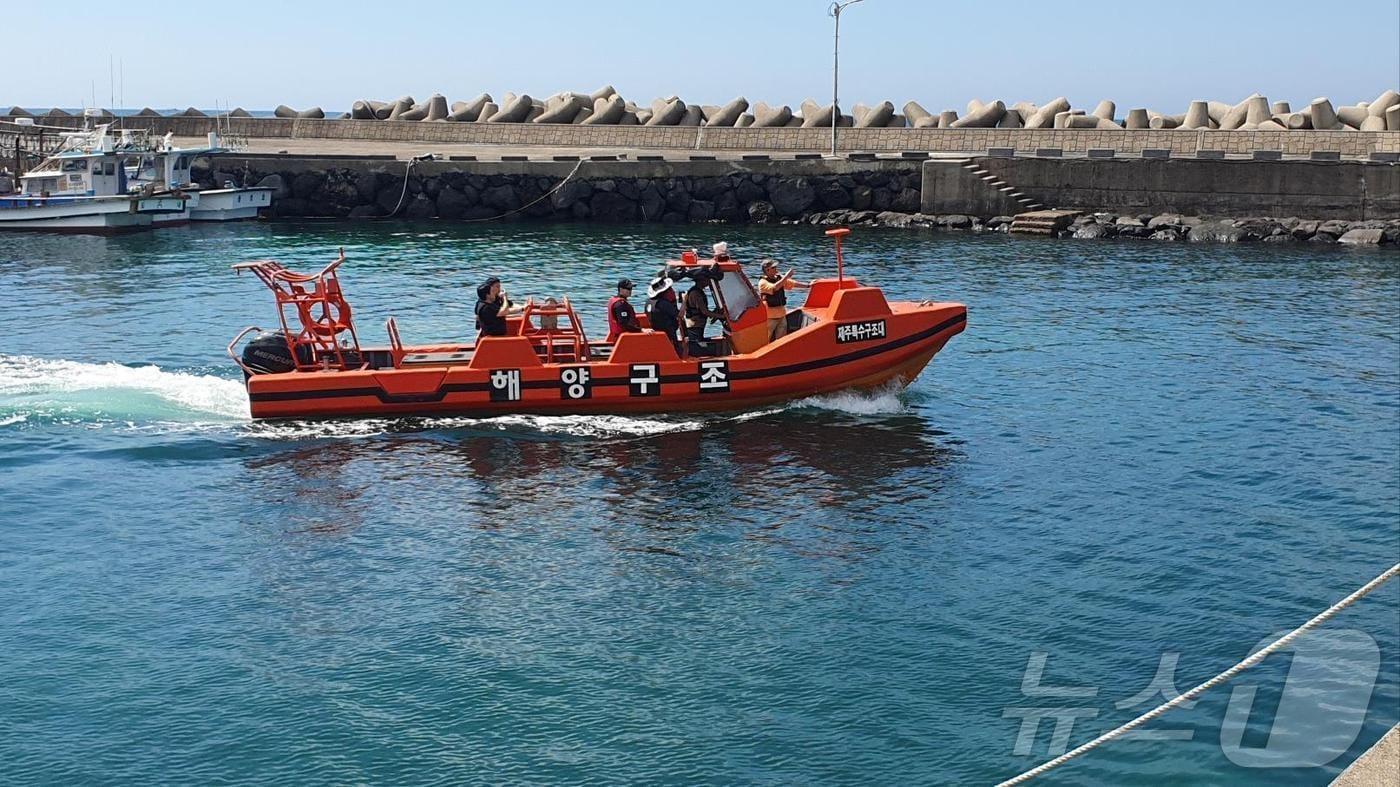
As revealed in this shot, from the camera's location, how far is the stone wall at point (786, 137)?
4694 cm

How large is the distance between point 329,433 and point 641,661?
849cm

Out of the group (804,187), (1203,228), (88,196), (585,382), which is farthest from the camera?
(804,187)

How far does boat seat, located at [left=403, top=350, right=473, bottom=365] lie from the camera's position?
2053cm

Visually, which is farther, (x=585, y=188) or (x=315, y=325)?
A: (x=585, y=188)

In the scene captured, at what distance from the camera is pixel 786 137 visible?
55.5m

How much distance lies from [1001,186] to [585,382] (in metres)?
30.1

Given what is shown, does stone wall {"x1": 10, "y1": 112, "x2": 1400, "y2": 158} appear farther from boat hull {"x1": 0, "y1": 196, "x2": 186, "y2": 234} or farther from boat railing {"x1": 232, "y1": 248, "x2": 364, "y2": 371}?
boat railing {"x1": 232, "y1": 248, "x2": 364, "y2": 371}

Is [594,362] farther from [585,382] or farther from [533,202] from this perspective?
[533,202]

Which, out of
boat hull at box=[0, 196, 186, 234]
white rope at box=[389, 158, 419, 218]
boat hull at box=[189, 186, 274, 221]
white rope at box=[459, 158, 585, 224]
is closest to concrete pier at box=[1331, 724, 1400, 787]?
white rope at box=[459, 158, 585, 224]

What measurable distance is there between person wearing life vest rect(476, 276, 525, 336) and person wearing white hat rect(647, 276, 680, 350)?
6.63ft

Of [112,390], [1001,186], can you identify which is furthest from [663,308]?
[1001,186]

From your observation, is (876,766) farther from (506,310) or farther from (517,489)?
(506,310)

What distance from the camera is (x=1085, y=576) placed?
1450 centimetres

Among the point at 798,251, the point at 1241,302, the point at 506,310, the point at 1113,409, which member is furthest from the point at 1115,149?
the point at 506,310
